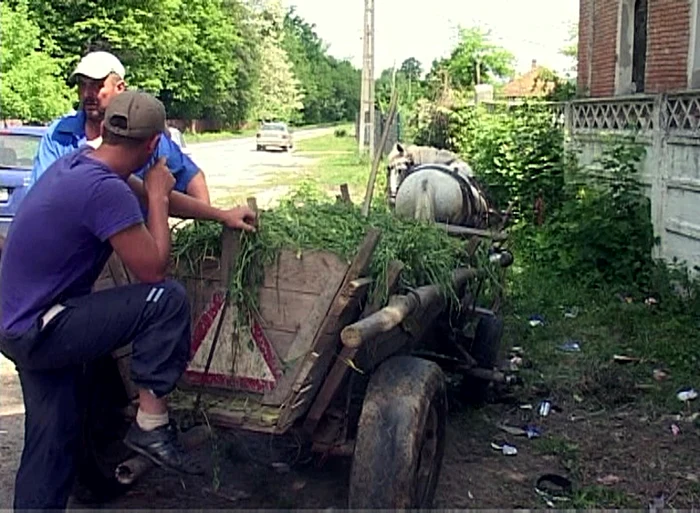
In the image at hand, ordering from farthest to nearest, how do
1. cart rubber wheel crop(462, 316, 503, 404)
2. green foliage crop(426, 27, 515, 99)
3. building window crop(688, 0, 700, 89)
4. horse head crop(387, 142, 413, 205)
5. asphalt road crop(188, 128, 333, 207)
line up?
green foliage crop(426, 27, 515, 99), asphalt road crop(188, 128, 333, 207), building window crop(688, 0, 700, 89), horse head crop(387, 142, 413, 205), cart rubber wheel crop(462, 316, 503, 404)

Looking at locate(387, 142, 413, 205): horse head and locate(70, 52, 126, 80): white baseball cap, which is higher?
locate(70, 52, 126, 80): white baseball cap

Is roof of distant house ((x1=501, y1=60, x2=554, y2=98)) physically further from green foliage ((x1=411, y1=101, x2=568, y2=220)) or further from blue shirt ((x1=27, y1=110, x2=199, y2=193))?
blue shirt ((x1=27, y1=110, x2=199, y2=193))

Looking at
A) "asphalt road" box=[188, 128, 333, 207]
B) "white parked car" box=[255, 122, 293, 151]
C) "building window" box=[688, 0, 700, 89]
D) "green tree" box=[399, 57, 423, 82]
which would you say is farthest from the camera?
"white parked car" box=[255, 122, 293, 151]

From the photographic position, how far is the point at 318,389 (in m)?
3.92

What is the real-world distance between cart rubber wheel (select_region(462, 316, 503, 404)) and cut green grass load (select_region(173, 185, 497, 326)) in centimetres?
142

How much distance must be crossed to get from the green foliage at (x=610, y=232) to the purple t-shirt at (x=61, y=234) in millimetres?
7817

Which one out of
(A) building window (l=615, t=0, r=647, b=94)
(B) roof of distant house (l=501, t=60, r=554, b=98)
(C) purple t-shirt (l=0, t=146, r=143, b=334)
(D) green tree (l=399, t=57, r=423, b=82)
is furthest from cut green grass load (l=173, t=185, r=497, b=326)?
(D) green tree (l=399, t=57, r=423, b=82)

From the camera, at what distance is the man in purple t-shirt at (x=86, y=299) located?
136 inches

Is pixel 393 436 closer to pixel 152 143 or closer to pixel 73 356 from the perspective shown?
pixel 73 356

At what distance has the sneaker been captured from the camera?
3.71 meters

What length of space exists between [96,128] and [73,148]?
0.16 m

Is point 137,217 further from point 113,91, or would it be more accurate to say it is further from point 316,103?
point 316,103

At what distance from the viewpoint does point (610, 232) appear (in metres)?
10.6

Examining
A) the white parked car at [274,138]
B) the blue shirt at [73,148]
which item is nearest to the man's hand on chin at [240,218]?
the blue shirt at [73,148]
